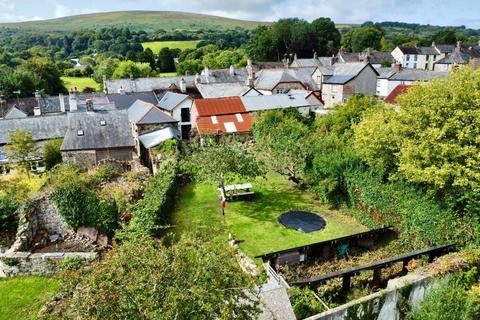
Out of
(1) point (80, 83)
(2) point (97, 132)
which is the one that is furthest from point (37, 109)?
(1) point (80, 83)

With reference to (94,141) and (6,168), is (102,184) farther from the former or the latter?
(6,168)

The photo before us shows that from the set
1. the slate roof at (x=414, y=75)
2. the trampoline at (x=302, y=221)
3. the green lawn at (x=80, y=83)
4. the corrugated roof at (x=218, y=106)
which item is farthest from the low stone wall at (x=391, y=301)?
the green lawn at (x=80, y=83)

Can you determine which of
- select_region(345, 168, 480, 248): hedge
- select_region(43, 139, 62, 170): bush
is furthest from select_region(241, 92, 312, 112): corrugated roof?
select_region(345, 168, 480, 248): hedge

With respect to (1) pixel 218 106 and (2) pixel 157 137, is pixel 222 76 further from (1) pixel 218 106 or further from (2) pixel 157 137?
(2) pixel 157 137

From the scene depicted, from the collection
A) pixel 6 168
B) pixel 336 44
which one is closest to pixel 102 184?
pixel 6 168

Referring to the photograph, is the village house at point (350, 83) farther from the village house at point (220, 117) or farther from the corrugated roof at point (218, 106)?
the village house at point (220, 117)

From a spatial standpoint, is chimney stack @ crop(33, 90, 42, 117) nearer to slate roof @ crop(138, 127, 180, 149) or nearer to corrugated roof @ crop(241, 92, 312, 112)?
slate roof @ crop(138, 127, 180, 149)

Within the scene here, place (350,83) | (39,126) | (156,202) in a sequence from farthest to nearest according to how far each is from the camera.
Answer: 1. (350,83)
2. (39,126)
3. (156,202)
